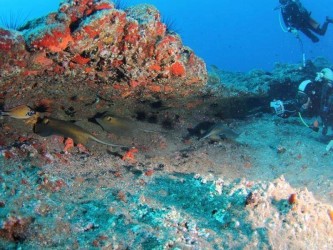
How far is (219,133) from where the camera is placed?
273 inches

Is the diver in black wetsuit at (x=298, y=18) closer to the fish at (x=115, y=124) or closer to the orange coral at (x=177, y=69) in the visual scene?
the orange coral at (x=177, y=69)

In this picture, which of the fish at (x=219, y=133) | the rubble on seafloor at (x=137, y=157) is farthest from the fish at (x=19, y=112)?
the fish at (x=219, y=133)

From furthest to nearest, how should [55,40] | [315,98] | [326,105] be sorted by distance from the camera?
[315,98] < [326,105] < [55,40]

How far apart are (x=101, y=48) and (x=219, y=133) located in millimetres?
3641

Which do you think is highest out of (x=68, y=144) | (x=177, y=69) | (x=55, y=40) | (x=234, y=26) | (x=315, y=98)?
(x=234, y=26)

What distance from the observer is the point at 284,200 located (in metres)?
3.61

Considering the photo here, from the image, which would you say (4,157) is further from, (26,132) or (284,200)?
(284,200)

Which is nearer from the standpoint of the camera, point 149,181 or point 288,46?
point 149,181

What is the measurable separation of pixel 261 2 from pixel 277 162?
155 meters

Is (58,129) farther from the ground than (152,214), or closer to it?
farther from the ground

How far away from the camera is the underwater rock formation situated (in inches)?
168

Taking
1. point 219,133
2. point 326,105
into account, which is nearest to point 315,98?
point 326,105

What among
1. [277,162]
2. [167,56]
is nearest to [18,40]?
[167,56]

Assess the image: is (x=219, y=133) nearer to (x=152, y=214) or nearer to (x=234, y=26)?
(x=152, y=214)
